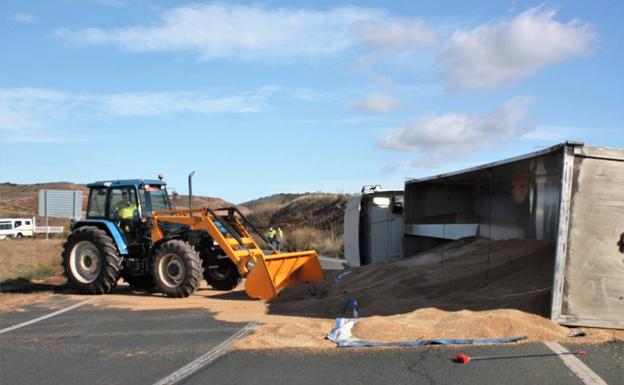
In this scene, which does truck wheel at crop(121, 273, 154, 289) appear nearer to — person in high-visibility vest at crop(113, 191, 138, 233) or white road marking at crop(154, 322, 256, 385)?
person in high-visibility vest at crop(113, 191, 138, 233)

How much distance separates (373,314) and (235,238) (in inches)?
209

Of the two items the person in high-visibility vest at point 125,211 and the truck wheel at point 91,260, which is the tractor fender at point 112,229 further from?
the person in high-visibility vest at point 125,211

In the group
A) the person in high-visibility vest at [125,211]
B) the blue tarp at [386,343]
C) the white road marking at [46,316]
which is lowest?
the white road marking at [46,316]

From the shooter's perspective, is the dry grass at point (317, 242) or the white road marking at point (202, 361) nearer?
the white road marking at point (202, 361)

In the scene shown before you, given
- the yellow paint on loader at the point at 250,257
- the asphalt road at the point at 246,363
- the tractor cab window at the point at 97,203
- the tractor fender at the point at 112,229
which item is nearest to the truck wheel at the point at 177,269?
the yellow paint on loader at the point at 250,257

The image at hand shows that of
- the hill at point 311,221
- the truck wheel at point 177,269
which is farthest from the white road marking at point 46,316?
the hill at point 311,221

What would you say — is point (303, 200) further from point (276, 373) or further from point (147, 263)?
point (276, 373)

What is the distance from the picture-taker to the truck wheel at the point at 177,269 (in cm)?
1290

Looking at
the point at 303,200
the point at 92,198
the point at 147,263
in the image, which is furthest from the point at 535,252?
the point at 303,200

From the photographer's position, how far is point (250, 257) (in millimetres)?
13328

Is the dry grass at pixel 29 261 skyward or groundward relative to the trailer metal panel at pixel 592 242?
groundward

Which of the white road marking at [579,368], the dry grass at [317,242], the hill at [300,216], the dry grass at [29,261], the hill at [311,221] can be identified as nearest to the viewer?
the white road marking at [579,368]

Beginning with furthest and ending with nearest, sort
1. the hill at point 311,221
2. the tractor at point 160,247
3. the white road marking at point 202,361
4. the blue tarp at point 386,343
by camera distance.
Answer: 1. the hill at point 311,221
2. the tractor at point 160,247
3. the blue tarp at point 386,343
4. the white road marking at point 202,361

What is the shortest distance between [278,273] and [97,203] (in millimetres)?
5326
